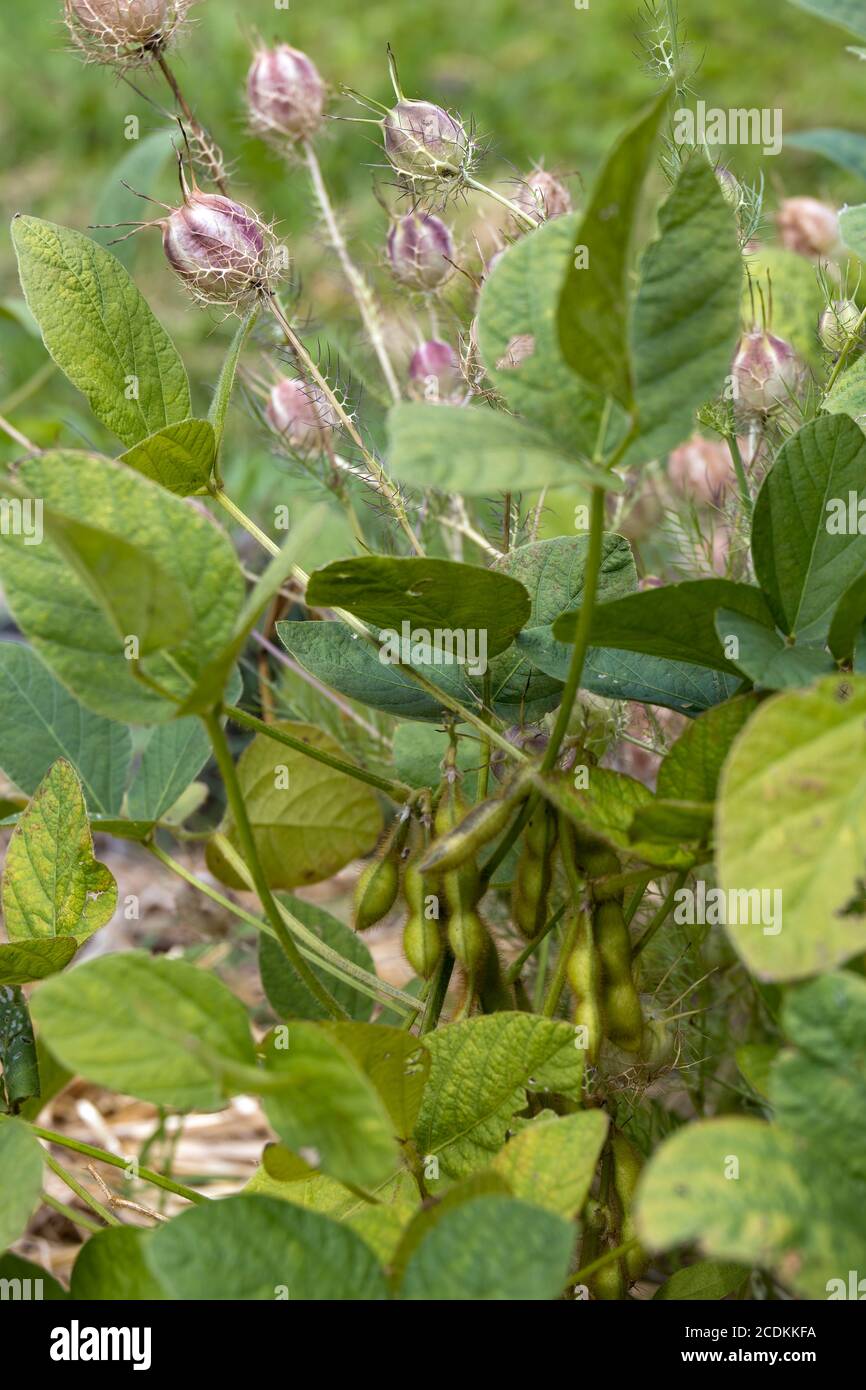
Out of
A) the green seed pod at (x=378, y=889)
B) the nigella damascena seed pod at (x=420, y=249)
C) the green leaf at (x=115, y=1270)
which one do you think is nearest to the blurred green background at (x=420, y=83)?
the nigella damascena seed pod at (x=420, y=249)

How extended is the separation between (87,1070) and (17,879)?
8.0 inches

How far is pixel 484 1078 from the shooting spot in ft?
1.59

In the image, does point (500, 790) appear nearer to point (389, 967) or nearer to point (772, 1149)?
point (772, 1149)

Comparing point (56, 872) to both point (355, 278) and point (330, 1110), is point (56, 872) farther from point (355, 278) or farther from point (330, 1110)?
point (355, 278)

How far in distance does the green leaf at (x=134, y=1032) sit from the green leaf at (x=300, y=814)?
33 centimetres

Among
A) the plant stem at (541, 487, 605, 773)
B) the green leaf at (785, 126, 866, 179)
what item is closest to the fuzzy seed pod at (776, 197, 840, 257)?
the green leaf at (785, 126, 866, 179)

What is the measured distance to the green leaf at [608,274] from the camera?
342 millimetres

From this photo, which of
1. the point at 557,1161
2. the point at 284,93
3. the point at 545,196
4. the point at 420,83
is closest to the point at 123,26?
the point at 284,93

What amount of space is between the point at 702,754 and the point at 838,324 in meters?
0.27

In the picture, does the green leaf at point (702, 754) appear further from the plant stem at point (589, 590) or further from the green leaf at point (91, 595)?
the green leaf at point (91, 595)
